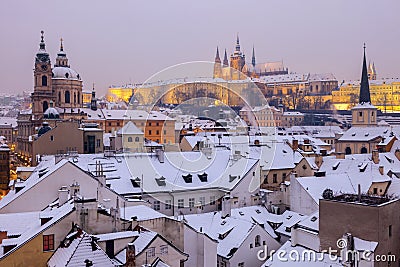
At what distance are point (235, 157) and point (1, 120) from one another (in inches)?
3749

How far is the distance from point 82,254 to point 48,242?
5.69 feet

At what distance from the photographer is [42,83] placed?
7425 centimetres

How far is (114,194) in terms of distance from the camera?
2364 centimetres

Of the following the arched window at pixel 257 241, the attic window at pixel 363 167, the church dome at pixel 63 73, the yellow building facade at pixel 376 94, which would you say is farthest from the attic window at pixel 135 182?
the yellow building facade at pixel 376 94

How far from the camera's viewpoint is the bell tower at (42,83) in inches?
2879

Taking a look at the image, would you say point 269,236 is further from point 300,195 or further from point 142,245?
point 142,245

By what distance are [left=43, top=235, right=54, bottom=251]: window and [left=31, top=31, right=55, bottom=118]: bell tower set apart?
60.8 meters

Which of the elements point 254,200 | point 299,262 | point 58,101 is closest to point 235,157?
point 254,200

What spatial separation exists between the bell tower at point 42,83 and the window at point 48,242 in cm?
6083

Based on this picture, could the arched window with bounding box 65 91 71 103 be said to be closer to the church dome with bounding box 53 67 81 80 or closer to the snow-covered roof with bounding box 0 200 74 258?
the church dome with bounding box 53 67 81 80

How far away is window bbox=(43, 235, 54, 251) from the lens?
47.7 feet

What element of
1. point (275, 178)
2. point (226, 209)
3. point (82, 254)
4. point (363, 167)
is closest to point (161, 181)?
point (226, 209)

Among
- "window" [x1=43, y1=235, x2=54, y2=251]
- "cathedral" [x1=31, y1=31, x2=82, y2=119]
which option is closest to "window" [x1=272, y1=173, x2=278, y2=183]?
"window" [x1=43, y1=235, x2=54, y2=251]

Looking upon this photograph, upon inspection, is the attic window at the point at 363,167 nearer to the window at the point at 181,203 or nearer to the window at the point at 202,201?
the window at the point at 202,201
